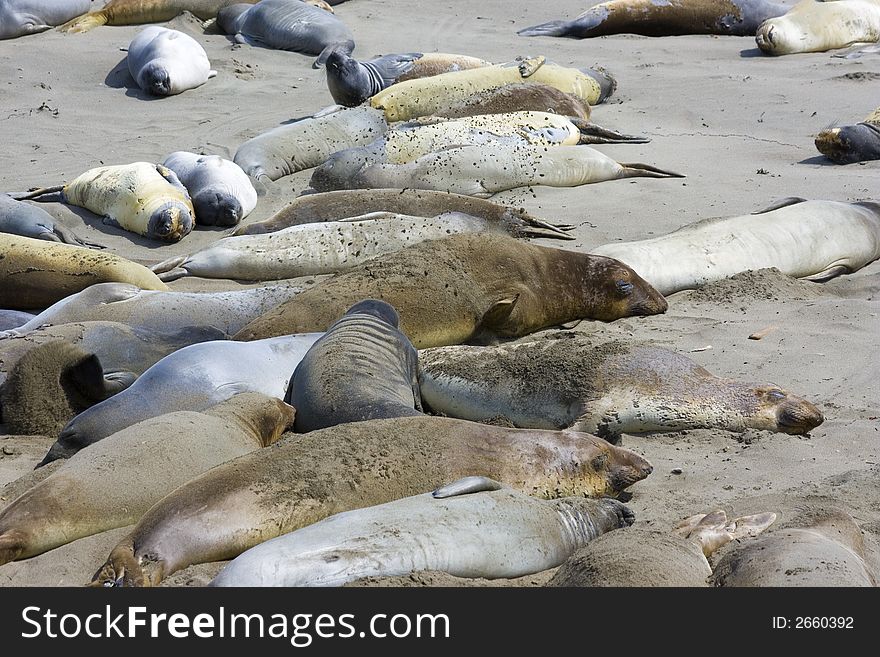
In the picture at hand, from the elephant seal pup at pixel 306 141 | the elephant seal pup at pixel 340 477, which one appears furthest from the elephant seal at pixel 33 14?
the elephant seal pup at pixel 340 477

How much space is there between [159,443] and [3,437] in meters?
1.03

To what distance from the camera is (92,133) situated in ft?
29.4

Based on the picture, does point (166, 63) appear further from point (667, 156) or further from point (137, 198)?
point (667, 156)

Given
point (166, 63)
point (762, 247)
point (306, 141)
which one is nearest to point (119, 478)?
point (762, 247)

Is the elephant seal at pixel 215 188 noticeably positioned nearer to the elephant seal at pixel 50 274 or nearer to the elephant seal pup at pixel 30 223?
the elephant seal pup at pixel 30 223

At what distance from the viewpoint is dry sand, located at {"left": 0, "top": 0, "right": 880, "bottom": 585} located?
4121 millimetres

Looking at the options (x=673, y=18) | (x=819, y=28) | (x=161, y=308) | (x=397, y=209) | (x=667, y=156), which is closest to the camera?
(x=161, y=308)

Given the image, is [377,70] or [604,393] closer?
[604,393]

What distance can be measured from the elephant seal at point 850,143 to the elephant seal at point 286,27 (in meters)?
5.15

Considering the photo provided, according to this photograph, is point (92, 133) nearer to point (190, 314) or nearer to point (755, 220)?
point (190, 314)

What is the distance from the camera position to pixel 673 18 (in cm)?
1182

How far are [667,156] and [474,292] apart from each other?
319 centimetres
